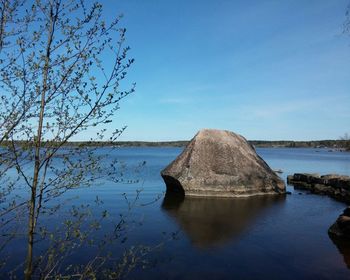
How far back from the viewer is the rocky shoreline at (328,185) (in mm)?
26202

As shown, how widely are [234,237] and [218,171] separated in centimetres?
970

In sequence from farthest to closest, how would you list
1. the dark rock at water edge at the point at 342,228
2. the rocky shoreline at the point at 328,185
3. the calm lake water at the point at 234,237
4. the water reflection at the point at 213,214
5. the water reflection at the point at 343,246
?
1. the rocky shoreline at the point at 328,185
2. the water reflection at the point at 213,214
3. the dark rock at water edge at the point at 342,228
4. the water reflection at the point at 343,246
5. the calm lake water at the point at 234,237

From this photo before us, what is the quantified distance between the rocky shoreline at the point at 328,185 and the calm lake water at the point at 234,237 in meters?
2.47

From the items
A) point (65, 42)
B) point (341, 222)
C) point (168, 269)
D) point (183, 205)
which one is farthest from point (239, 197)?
point (65, 42)

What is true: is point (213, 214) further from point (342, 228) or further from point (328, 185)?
point (328, 185)

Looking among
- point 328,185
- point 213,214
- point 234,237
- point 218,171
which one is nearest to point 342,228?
point 234,237

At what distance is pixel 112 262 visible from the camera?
1121 cm

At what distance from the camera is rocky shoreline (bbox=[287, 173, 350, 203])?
2620 cm

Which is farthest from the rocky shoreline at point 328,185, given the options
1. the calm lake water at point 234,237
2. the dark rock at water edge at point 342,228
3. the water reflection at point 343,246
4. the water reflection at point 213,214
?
the water reflection at point 343,246

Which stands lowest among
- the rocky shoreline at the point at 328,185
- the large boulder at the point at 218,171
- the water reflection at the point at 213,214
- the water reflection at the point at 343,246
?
the water reflection at the point at 343,246

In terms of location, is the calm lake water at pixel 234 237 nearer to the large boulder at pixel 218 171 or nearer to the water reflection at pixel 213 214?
the water reflection at pixel 213 214

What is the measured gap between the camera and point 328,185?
93.8 ft

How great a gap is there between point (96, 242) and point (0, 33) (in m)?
9.88

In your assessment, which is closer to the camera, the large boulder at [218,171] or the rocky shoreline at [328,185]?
the large boulder at [218,171]
